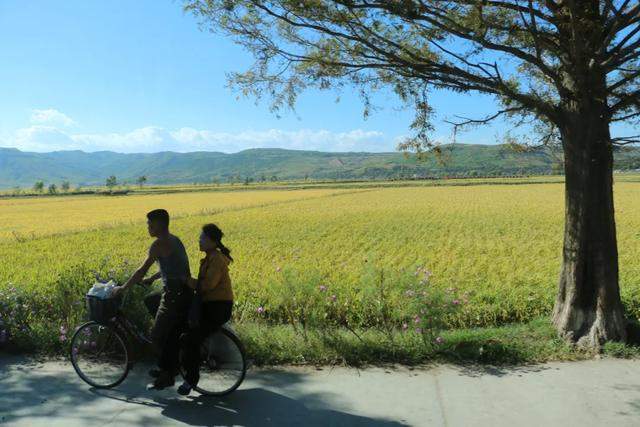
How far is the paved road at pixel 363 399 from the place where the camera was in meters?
4.34

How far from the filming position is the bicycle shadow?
436cm

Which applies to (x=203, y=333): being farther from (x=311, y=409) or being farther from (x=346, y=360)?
(x=346, y=360)

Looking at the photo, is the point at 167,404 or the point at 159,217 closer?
the point at 167,404

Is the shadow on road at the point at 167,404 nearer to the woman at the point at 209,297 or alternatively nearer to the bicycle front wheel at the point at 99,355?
the bicycle front wheel at the point at 99,355

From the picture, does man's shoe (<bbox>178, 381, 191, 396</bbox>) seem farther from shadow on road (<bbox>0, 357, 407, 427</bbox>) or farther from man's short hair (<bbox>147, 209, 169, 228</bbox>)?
man's short hair (<bbox>147, 209, 169, 228</bbox>)

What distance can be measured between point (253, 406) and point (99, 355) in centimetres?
236

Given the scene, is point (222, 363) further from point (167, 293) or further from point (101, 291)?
point (101, 291)

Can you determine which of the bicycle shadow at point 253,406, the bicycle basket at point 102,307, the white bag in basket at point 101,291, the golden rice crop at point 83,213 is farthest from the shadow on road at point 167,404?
the golden rice crop at point 83,213

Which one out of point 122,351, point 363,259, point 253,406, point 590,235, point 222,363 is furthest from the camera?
point 363,259

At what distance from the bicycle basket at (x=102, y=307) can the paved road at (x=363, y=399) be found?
77 cm

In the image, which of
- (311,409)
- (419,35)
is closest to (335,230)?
(419,35)

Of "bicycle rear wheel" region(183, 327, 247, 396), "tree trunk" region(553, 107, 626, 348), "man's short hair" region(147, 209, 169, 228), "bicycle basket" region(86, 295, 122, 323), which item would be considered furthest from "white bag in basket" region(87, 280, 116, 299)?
"tree trunk" region(553, 107, 626, 348)

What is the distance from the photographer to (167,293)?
16.3 ft

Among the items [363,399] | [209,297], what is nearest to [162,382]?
[209,297]
